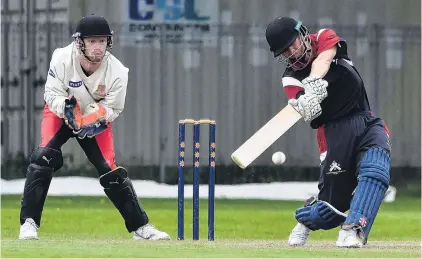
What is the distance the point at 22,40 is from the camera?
16.2 metres

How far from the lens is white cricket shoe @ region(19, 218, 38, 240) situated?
9.13 meters

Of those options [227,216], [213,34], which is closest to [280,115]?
[227,216]

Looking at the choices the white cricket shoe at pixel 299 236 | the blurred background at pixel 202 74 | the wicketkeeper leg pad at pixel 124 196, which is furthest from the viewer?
the blurred background at pixel 202 74

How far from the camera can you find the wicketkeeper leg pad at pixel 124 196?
9.38 m

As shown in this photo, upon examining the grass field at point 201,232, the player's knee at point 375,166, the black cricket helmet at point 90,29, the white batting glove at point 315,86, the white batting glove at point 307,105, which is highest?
the black cricket helmet at point 90,29

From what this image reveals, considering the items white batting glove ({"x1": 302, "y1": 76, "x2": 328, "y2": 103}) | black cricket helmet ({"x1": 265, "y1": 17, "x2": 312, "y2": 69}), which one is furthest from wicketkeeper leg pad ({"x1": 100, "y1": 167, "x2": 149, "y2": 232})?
white batting glove ({"x1": 302, "y1": 76, "x2": 328, "y2": 103})

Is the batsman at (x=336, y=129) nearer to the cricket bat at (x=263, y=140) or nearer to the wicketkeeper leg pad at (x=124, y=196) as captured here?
the cricket bat at (x=263, y=140)

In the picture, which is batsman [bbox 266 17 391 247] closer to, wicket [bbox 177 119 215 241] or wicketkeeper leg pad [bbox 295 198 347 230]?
wicketkeeper leg pad [bbox 295 198 347 230]

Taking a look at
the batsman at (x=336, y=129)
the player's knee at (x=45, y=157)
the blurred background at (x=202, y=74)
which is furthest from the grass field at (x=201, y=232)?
the blurred background at (x=202, y=74)

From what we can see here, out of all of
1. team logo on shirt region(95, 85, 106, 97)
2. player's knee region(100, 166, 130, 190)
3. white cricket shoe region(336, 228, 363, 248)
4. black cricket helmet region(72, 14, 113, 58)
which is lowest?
white cricket shoe region(336, 228, 363, 248)

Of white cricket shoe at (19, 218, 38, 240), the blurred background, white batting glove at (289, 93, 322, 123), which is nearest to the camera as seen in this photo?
white batting glove at (289, 93, 322, 123)

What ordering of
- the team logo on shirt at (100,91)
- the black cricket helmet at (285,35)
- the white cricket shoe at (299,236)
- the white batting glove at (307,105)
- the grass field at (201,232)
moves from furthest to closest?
1. the team logo on shirt at (100,91)
2. the white cricket shoe at (299,236)
3. the black cricket helmet at (285,35)
4. the white batting glove at (307,105)
5. the grass field at (201,232)

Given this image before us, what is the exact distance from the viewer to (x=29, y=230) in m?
9.15

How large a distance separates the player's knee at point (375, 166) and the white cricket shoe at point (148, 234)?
1.57 metres
